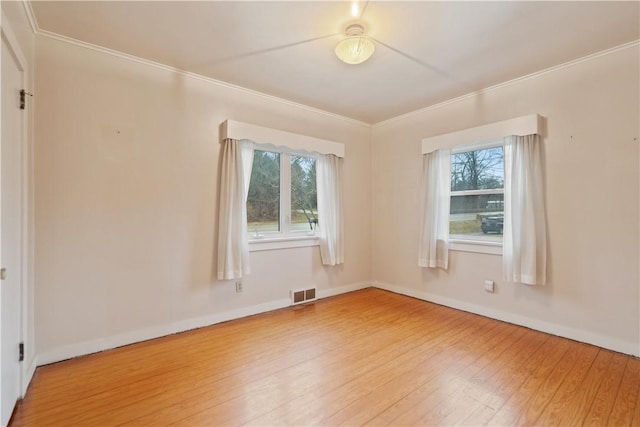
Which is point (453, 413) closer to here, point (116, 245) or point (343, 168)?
point (116, 245)

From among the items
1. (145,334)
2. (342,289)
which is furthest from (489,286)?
(145,334)

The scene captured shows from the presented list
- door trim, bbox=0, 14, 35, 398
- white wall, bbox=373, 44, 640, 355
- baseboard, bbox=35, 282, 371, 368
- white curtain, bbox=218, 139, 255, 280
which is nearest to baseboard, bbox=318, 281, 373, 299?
baseboard, bbox=35, 282, 371, 368

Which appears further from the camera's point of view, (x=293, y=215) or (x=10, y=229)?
(x=293, y=215)

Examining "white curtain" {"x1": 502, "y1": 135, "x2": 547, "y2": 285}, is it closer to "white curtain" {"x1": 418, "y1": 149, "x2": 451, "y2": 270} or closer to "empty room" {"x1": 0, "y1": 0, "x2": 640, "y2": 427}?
"empty room" {"x1": 0, "y1": 0, "x2": 640, "y2": 427}

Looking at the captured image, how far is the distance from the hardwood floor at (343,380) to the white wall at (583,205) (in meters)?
0.28

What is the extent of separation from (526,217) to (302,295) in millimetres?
2648

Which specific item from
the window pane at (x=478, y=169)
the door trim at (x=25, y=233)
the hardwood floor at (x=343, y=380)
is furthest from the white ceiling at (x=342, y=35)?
the hardwood floor at (x=343, y=380)

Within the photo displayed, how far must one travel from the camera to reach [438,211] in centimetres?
377

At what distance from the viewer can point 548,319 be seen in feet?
9.68

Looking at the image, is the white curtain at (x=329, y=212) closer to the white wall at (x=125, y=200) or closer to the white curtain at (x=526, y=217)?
the white wall at (x=125, y=200)

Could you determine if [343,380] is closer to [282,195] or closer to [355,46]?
[282,195]

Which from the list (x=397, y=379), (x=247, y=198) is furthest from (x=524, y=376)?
(x=247, y=198)

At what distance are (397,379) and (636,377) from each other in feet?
5.73

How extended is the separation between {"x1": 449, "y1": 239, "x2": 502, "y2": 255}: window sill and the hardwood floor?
2.66ft
